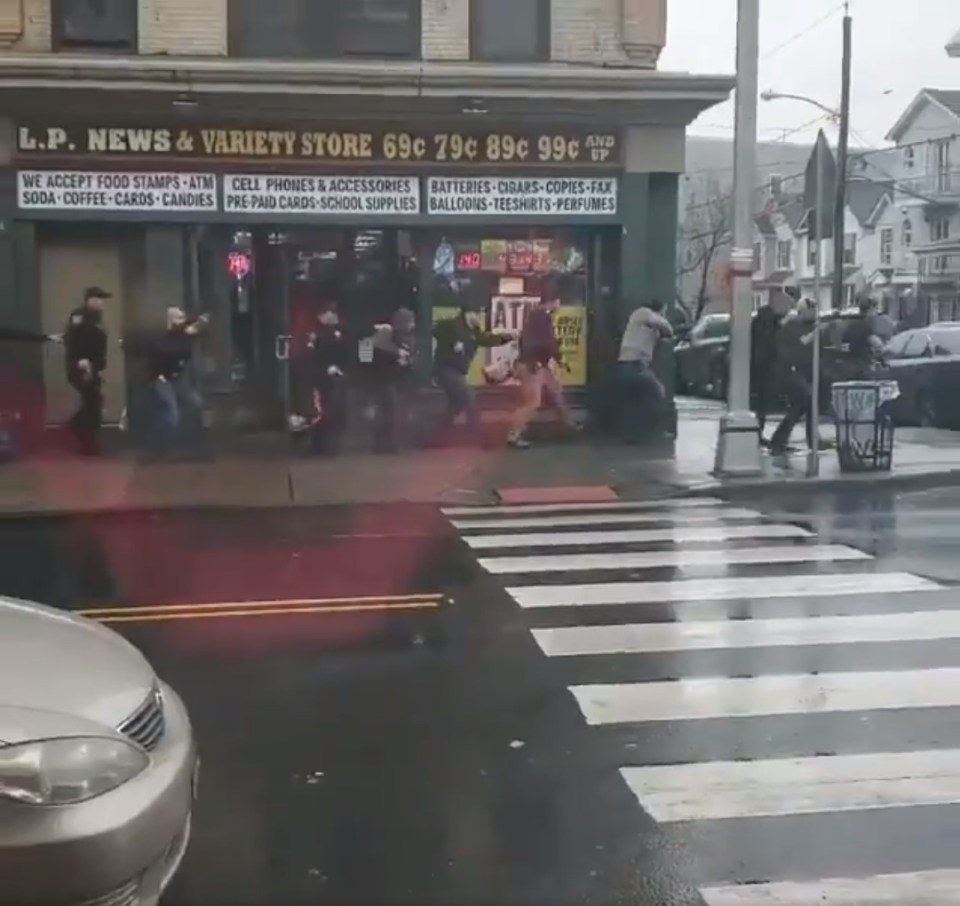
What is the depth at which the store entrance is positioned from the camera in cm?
1698

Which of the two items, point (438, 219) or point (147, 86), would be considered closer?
point (147, 86)

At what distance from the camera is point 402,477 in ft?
48.2

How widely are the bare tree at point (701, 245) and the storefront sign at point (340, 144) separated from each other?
41542mm

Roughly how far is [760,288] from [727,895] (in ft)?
187

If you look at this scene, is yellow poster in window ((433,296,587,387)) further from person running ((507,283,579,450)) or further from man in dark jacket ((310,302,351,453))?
man in dark jacket ((310,302,351,453))

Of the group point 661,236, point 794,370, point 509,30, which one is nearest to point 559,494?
point 794,370

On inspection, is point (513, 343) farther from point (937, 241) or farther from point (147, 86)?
point (937, 241)

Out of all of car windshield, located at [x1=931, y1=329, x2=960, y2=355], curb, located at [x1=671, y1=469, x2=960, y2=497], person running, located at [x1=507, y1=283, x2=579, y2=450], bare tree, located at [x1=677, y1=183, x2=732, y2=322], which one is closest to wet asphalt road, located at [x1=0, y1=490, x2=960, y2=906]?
curb, located at [x1=671, y1=469, x2=960, y2=497]

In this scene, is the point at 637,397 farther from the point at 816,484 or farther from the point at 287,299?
the point at 287,299

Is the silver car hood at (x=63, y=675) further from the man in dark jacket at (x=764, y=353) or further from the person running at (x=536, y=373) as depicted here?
the man in dark jacket at (x=764, y=353)

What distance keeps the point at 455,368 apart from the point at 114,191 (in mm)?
4266

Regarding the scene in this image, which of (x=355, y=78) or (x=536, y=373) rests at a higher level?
(x=355, y=78)

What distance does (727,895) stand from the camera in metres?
4.55

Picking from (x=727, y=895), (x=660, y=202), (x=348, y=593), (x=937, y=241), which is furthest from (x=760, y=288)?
(x=727, y=895)
